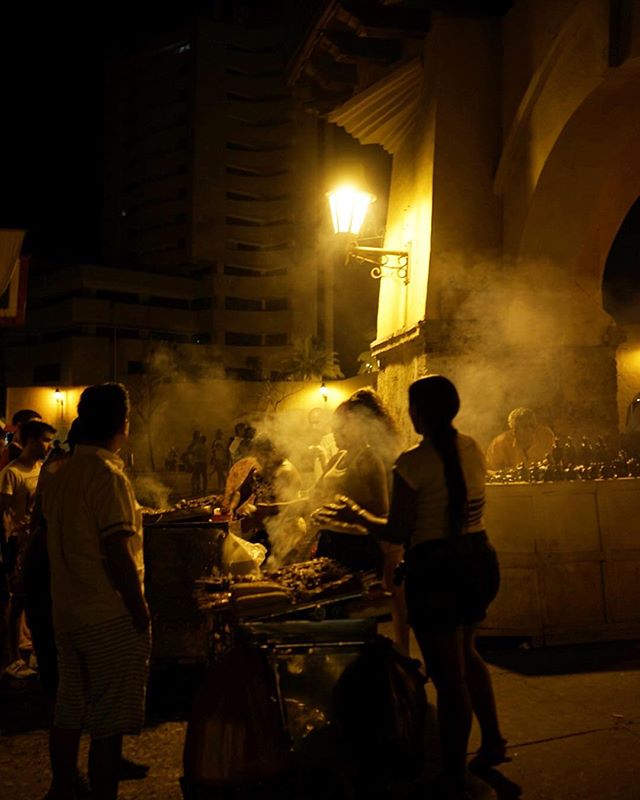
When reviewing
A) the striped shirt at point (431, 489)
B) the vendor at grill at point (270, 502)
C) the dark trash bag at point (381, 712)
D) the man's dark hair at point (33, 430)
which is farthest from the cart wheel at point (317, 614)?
the man's dark hair at point (33, 430)

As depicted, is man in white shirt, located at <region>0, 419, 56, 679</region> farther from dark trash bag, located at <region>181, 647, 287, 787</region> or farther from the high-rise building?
the high-rise building

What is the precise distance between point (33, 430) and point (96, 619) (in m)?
3.34

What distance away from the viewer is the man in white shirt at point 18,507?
572 cm

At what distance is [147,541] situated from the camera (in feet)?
17.8

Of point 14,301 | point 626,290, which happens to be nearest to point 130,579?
point 14,301

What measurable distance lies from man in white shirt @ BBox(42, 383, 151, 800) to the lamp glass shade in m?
5.60

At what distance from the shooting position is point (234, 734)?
10.5 ft

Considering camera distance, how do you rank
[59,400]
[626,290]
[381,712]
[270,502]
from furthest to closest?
[59,400] → [626,290] → [270,502] → [381,712]

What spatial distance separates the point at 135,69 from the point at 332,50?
55717mm

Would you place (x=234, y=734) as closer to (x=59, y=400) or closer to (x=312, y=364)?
(x=59, y=400)

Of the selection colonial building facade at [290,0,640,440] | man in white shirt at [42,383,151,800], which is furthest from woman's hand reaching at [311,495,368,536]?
colonial building facade at [290,0,640,440]

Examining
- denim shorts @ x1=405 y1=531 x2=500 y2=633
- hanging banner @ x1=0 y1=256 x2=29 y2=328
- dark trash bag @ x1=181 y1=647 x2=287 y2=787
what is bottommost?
dark trash bag @ x1=181 y1=647 x2=287 y2=787

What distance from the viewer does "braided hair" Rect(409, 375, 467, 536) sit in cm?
348

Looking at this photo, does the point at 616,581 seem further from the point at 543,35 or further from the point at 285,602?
the point at 543,35
